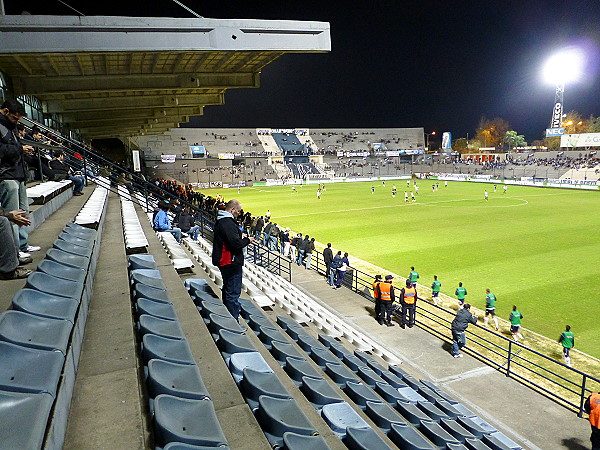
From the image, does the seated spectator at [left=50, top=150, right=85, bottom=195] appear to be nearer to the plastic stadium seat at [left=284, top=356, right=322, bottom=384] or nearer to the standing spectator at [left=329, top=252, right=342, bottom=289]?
the plastic stadium seat at [left=284, top=356, right=322, bottom=384]

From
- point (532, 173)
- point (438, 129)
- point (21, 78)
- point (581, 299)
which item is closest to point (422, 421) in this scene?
point (581, 299)

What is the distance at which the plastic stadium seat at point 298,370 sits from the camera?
Answer: 4.35 metres

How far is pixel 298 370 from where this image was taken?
4359mm

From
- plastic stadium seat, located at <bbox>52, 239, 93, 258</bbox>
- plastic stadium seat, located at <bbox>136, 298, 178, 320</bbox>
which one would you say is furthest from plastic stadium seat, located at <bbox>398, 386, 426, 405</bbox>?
plastic stadium seat, located at <bbox>52, 239, 93, 258</bbox>

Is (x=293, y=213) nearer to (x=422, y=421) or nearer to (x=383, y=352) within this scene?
(x=383, y=352)

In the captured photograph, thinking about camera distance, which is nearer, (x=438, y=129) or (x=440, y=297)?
(x=440, y=297)

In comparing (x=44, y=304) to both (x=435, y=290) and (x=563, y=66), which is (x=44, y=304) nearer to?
(x=435, y=290)

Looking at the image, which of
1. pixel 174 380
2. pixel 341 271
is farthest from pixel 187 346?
pixel 341 271

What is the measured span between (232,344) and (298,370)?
2.76ft

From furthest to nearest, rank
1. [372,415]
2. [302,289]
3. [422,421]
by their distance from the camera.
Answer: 1. [302,289]
2. [422,421]
3. [372,415]

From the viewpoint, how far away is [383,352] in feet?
29.8

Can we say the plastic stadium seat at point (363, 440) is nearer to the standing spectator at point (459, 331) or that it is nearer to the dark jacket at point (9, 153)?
the dark jacket at point (9, 153)

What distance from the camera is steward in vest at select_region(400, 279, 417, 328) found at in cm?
1068

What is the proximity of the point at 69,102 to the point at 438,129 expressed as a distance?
124 meters
